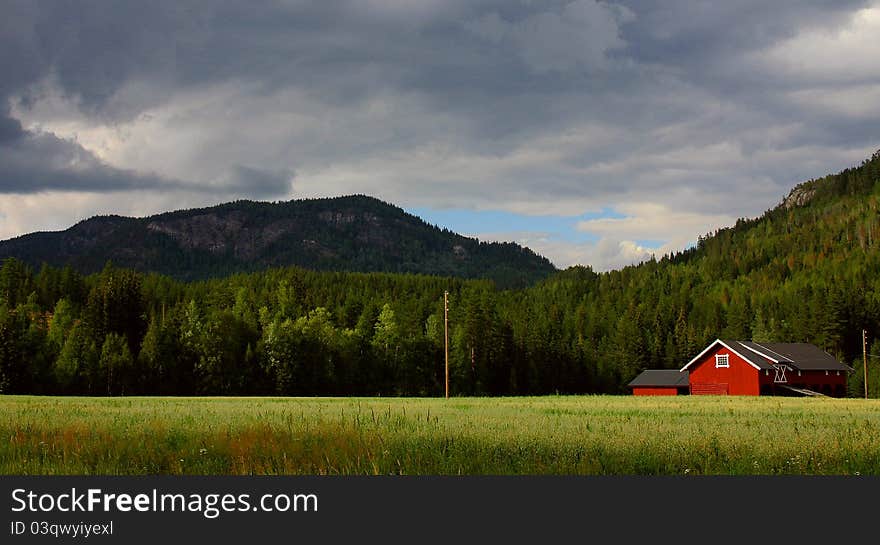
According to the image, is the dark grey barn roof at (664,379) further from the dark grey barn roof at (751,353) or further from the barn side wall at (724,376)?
the dark grey barn roof at (751,353)

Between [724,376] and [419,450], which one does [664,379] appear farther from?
[419,450]

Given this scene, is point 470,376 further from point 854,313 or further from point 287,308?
point 854,313

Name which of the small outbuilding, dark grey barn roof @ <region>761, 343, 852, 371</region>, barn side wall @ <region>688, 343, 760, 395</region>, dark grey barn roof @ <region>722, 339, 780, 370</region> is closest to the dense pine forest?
the small outbuilding

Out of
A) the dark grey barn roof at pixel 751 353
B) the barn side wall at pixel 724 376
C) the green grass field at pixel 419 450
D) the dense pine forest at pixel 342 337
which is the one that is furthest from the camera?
the dense pine forest at pixel 342 337

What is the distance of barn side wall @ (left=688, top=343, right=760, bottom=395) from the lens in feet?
296

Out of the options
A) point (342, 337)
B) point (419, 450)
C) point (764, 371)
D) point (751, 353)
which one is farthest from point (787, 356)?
point (419, 450)

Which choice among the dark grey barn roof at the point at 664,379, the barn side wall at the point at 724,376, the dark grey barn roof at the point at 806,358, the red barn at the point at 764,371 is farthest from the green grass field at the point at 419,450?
the dark grey barn roof at the point at 664,379

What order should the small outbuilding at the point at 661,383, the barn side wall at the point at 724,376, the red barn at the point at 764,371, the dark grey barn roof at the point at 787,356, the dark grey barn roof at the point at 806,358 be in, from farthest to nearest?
the small outbuilding at the point at 661,383, the dark grey barn roof at the point at 806,358, the dark grey barn roof at the point at 787,356, the red barn at the point at 764,371, the barn side wall at the point at 724,376

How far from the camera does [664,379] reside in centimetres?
11712

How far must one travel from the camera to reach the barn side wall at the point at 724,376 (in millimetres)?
90188

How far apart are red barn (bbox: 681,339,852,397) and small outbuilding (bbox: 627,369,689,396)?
1404 centimetres

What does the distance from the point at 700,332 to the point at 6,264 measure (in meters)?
127

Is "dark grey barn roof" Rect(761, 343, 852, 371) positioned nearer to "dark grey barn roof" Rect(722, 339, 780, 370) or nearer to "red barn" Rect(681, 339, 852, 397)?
"red barn" Rect(681, 339, 852, 397)

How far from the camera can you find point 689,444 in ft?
52.7
